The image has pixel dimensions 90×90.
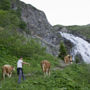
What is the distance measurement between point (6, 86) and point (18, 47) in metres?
11.4

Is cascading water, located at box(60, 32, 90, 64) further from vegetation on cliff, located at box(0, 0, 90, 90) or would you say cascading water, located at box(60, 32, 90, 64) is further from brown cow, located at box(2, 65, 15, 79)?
brown cow, located at box(2, 65, 15, 79)

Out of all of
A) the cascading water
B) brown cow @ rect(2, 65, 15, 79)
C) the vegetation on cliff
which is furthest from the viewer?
the cascading water

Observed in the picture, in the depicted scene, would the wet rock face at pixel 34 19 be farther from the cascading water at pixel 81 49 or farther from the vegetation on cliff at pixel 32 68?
the vegetation on cliff at pixel 32 68

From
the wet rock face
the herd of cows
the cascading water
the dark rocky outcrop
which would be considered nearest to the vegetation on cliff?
the herd of cows

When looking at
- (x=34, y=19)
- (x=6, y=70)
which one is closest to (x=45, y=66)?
(x=6, y=70)

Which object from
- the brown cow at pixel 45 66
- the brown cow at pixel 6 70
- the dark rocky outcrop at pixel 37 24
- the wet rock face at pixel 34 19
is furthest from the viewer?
the wet rock face at pixel 34 19

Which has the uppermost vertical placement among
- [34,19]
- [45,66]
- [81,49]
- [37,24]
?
[34,19]

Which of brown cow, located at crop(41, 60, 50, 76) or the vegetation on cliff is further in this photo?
brown cow, located at crop(41, 60, 50, 76)

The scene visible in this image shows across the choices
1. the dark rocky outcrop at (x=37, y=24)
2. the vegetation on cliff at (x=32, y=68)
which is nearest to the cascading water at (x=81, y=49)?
the dark rocky outcrop at (x=37, y=24)

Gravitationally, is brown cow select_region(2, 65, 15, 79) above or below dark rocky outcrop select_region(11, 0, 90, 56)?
below

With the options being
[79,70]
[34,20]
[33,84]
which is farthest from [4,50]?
[34,20]

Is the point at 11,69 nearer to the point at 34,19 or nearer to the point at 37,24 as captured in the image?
the point at 37,24

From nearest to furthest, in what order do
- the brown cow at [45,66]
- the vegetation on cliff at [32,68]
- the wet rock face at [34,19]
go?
1. the vegetation on cliff at [32,68]
2. the brown cow at [45,66]
3. the wet rock face at [34,19]

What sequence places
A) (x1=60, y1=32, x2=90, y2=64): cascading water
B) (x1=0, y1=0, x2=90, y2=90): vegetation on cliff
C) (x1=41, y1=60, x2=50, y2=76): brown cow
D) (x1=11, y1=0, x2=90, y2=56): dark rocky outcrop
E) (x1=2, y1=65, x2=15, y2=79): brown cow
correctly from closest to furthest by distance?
(x1=0, y1=0, x2=90, y2=90): vegetation on cliff
(x1=2, y1=65, x2=15, y2=79): brown cow
(x1=41, y1=60, x2=50, y2=76): brown cow
(x1=60, y1=32, x2=90, y2=64): cascading water
(x1=11, y1=0, x2=90, y2=56): dark rocky outcrop
